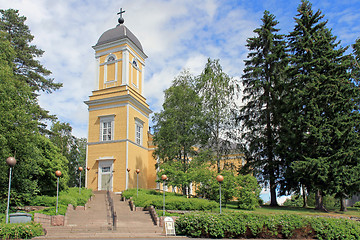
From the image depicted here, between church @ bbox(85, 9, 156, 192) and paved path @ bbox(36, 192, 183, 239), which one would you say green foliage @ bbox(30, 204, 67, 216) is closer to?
paved path @ bbox(36, 192, 183, 239)

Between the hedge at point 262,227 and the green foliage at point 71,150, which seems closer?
the hedge at point 262,227

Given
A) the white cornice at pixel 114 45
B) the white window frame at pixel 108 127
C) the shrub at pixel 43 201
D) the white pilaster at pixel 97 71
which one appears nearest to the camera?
the shrub at pixel 43 201

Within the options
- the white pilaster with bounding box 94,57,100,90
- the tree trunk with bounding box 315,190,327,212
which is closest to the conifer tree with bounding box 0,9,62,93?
the white pilaster with bounding box 94,57,100,90

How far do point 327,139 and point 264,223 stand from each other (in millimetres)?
11007

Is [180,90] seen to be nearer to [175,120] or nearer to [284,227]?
[175,120]

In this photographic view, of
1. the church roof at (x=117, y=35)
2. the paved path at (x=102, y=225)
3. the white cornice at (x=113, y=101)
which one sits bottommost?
the paved path at (x=102, y=225)

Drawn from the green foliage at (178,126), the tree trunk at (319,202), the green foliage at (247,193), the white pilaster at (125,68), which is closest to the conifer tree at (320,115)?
the tree trunk at (319,202)

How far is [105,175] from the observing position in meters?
26.1

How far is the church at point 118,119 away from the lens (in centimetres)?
2606

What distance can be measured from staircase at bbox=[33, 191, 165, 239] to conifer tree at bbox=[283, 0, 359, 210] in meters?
11.3

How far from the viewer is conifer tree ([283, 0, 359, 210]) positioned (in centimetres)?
2086

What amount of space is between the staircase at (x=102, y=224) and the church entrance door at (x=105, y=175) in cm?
403

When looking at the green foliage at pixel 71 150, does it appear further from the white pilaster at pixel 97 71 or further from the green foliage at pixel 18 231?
the green foliage at pixel 18 231

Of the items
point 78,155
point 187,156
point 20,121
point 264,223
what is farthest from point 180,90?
point 78,155
